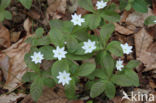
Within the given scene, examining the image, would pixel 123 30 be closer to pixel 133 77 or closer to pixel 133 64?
pixel 133 64

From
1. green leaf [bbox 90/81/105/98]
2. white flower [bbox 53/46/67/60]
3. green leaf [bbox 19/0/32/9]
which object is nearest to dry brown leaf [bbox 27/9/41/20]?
green leaf [bbox 19/0/32/9]

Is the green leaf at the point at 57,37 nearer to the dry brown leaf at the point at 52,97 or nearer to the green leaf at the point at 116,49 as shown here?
the green leaf at the point at 116,49

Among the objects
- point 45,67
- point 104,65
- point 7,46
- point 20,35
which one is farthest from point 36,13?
point 104,65

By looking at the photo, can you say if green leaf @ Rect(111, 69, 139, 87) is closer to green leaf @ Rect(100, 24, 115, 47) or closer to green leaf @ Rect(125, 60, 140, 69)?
green leaf @ Rect(125, 60, 140, 69)

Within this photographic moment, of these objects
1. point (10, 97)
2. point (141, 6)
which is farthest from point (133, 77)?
point (10, 97)

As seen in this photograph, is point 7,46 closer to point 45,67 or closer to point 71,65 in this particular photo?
point 45,67

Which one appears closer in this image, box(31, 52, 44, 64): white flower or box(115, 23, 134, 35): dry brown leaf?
box(31, 52, 44, 64): white flower

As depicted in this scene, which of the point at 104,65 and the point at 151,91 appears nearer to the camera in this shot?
the point at 104,65
